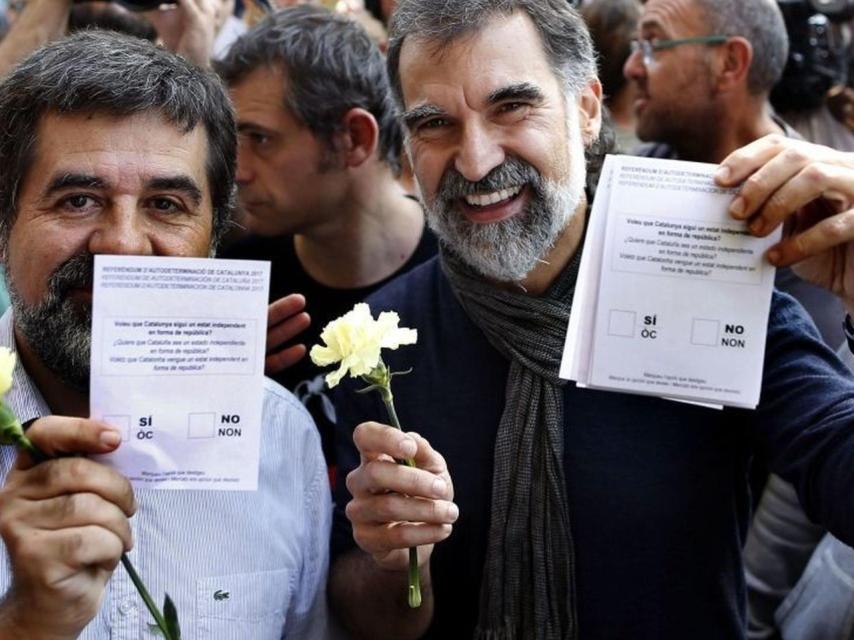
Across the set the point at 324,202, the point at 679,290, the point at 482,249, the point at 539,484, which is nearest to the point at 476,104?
the point at 482,249

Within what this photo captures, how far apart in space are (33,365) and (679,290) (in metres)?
1.24

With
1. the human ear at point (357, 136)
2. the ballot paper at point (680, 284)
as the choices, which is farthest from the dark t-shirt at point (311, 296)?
the ballot paper at point (680, 284)

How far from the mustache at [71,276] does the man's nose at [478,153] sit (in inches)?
30.4

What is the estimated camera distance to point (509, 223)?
2.23 meters

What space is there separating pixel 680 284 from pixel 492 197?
0.51 m

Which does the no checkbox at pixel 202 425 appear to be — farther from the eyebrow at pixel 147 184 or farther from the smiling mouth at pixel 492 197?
the smiling mouth at pixel 492 197

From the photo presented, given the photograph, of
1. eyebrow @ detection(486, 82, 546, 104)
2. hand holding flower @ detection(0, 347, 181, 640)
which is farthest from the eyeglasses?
hand holding flower @ detection(0, 347, 181, 640)

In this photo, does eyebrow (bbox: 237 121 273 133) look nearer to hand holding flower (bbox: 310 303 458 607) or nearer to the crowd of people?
the crowd of people

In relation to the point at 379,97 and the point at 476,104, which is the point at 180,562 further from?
the point at 379,97

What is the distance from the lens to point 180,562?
6.51 feet

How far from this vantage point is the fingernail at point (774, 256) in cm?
185

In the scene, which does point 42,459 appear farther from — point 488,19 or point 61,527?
point 488,19

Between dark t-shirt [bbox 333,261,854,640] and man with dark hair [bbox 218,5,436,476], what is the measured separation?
1.11m

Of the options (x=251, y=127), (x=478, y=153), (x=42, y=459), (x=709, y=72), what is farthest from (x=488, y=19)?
(x=709, y=72)
